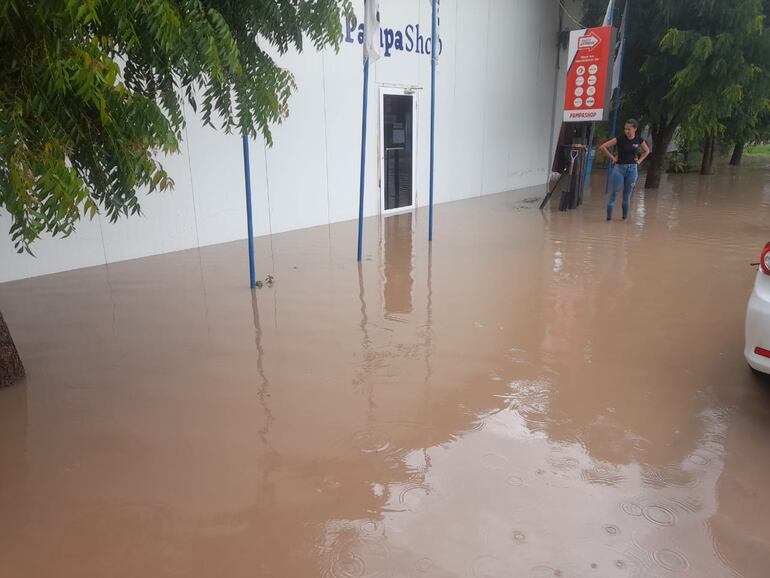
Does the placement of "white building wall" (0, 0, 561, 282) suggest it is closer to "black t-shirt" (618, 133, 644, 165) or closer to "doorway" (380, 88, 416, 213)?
"doorway" (380, 88, 416, 213)

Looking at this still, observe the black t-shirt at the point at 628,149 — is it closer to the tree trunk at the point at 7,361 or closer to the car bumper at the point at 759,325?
the car bumper at the point at 759,325

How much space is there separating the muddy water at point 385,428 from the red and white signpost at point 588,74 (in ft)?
18.7

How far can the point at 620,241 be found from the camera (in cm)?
873

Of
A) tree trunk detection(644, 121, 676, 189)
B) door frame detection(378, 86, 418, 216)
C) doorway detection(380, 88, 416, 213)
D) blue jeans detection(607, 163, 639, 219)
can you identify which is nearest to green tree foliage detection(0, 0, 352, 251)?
door frame detection(378, 86, 418, 216)

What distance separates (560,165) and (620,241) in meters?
9.68

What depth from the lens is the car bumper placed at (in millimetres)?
3412

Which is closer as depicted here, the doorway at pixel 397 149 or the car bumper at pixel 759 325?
the car bumper at pixel 759 325

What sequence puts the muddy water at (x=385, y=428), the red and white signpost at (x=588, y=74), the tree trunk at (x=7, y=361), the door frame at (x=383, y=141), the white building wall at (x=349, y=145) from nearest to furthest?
the muddy water at (x=385, y=428) → the tree trunk at (x=7, y=361) → the white building wall at (x=349, y=145) → the door frame at (x=383, y=141) → the red and white signpost at (x=588, y=74)

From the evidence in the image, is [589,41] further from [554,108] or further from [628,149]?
[554,108]

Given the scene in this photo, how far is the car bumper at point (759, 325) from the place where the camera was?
11.2 feet

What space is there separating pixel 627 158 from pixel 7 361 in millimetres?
9361

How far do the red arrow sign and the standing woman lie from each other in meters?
2.25

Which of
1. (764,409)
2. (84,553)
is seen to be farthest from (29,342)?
(764,409)

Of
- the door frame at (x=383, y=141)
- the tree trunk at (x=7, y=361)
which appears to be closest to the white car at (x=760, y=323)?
the tree trunk at (x=7, y=361)
